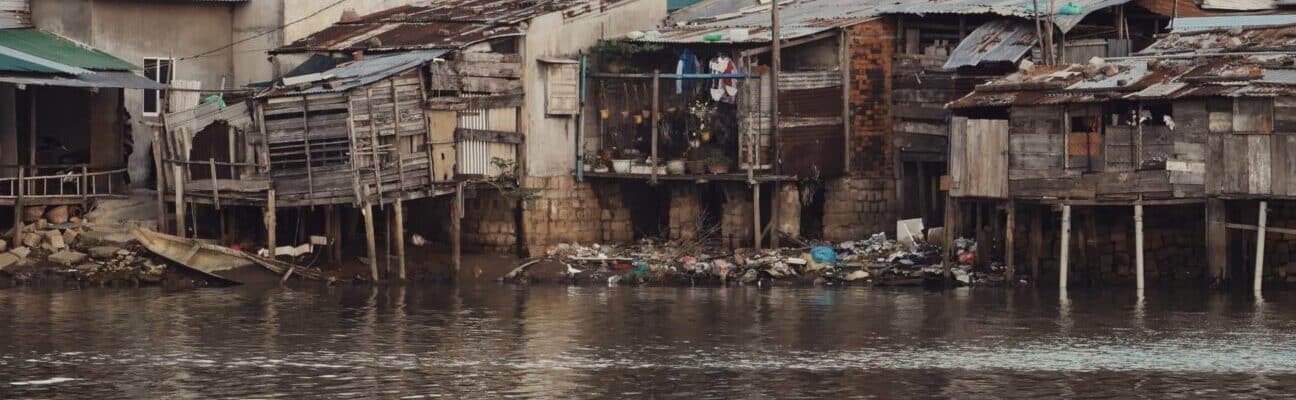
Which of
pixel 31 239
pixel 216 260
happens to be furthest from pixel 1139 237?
pixel 31 239

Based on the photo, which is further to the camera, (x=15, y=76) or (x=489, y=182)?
(x=489, y=182)

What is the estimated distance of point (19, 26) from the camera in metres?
41.0

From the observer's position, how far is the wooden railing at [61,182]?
38.2 metres

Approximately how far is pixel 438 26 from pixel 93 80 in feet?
19.6

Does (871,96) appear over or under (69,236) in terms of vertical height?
over

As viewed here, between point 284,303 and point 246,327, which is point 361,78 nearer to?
point 284,303

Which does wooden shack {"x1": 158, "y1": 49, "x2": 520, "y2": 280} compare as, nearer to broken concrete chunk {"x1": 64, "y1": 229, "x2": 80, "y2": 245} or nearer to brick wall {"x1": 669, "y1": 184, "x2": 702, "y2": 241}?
broken concrete chunk {"x1": 64, "y1": 229, "x2": 80, "y2": 245}

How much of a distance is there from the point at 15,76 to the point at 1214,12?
18.3 meters

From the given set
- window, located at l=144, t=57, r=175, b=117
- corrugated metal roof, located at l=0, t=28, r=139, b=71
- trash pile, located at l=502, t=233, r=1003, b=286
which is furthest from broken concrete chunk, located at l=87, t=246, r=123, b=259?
trash pile, located at l=502, t=233, r=1003, b=286

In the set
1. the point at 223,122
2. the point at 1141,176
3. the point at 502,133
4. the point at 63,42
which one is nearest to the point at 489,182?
the point at 502,133

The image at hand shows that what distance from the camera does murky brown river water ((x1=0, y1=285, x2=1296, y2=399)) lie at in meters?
27.4

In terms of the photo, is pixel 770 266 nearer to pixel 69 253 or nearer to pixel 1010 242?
pixel 1010 242

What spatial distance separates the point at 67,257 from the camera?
3775cm

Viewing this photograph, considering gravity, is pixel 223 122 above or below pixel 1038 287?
above
